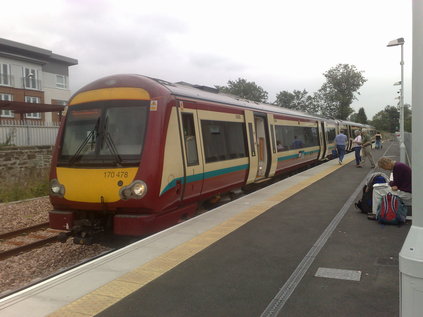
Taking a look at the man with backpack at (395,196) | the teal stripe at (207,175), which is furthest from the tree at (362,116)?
the man with backpack at (395,196)

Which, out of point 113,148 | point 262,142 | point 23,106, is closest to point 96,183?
point 113,148

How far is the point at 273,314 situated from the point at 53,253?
5445mm

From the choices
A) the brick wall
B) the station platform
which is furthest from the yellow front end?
the brick wall

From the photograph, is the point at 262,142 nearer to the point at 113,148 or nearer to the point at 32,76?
the point at 113,148

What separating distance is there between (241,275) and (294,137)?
1125 centimetres

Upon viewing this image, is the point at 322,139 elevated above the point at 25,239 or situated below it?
above

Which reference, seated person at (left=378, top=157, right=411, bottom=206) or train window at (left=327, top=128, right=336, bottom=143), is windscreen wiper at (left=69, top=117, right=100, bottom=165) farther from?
train window at (left=327, top=128, right=336, bottom=143)

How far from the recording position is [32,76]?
119 feet

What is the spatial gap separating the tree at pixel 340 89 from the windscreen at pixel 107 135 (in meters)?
73.4

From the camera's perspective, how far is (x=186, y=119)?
286 inches

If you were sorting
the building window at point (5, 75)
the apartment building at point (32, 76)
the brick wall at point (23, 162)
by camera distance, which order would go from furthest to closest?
the apartment building at point (32, 76) < the building window at point (5, 75) < the brick wall at point (23, 162)

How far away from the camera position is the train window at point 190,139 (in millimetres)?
7129

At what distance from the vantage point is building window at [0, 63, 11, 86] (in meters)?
33.6

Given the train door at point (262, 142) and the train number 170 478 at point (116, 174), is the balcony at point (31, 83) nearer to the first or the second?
the train door at point (262, 142)
